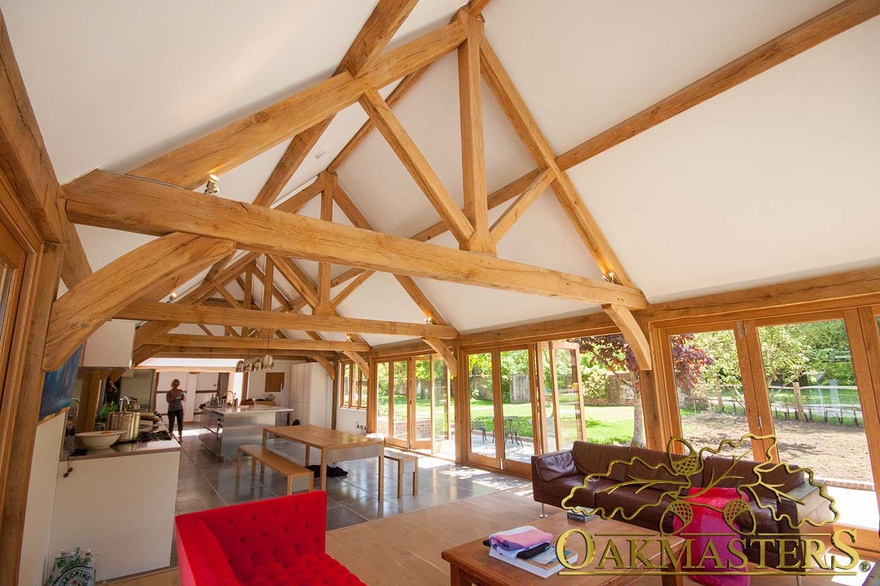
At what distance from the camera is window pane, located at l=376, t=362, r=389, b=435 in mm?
10692

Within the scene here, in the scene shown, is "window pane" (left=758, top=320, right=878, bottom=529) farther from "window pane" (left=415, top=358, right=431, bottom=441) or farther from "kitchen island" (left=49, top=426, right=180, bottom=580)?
"window pane" (left=415, top=358, right=431, bottom=441)

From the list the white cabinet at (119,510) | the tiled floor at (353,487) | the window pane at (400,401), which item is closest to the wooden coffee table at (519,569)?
the tiled floor at (353,487)

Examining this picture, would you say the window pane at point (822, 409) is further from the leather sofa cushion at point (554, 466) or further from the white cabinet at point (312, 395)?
the white cabinet at point (312, 395)

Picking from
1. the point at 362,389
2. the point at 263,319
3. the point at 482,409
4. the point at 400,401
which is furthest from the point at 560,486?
the point at 362,389

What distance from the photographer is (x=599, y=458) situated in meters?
4.98

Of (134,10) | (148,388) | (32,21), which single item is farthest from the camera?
(148,388)

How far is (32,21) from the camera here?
4.28 ft

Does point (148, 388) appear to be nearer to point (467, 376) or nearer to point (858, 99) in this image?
point (467, 376)

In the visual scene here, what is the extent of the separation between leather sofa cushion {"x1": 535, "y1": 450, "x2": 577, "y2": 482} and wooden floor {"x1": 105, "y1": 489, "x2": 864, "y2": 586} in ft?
1.64

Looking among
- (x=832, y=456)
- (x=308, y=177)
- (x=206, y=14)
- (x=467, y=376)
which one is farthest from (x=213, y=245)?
(x=467, y=376)

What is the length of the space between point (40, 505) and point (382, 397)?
828 centimetres

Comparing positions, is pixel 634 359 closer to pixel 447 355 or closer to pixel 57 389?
pixel 447 355

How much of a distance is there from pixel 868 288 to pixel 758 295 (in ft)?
2.76

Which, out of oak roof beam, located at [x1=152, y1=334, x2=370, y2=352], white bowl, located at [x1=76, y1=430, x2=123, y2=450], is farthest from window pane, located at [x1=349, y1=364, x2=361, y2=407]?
white bowl, located at [x1=76, y1=430, x2=123, y2=450]
